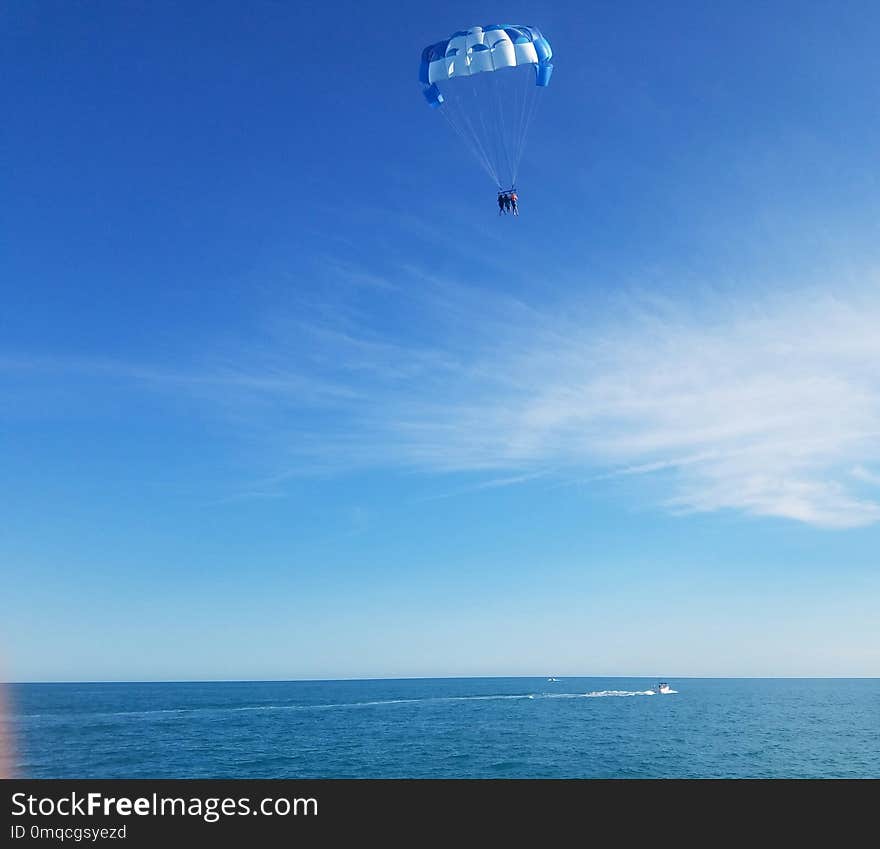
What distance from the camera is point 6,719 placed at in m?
95.1

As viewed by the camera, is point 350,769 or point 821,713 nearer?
point 350,769
